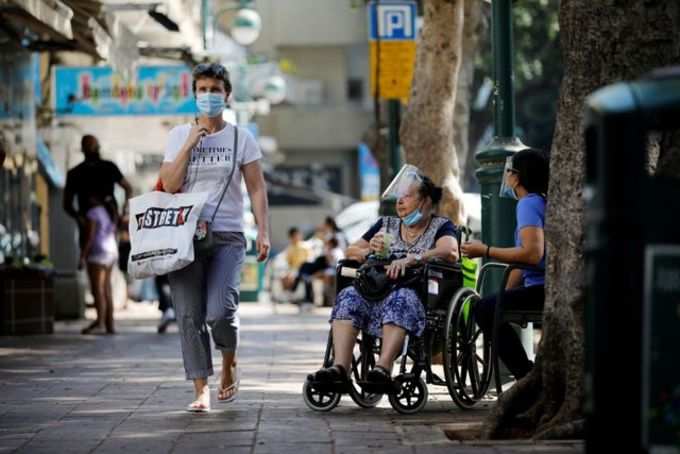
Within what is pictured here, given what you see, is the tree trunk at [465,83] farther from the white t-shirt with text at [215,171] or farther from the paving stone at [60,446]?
the paving stone at [60,446]

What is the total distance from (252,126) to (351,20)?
26.1m

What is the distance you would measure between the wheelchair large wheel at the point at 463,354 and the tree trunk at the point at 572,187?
4.69 ft

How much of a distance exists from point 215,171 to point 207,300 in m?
0.74

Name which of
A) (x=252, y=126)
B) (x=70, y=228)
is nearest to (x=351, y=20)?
(x=252, y=126)

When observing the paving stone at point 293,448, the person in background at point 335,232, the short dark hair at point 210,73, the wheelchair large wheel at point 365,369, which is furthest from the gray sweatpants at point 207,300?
the person in background at point 335,232

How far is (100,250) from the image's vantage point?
57.6 feet

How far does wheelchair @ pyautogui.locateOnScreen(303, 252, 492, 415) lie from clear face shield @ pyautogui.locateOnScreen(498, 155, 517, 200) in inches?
24.0

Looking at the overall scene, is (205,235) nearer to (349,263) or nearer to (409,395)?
(349,263)

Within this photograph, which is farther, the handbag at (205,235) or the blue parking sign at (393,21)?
the blue parking sign at (393,21)

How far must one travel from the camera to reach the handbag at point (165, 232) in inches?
368

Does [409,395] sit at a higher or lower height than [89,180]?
lower

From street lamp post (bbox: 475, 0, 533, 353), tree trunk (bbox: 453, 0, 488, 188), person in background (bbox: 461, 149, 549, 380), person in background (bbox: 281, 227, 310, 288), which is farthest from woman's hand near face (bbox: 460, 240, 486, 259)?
person in background (bbox: 281, 227, 310, 288)

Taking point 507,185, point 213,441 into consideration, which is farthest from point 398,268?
point 213,441

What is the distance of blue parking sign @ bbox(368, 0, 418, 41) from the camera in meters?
18.7
